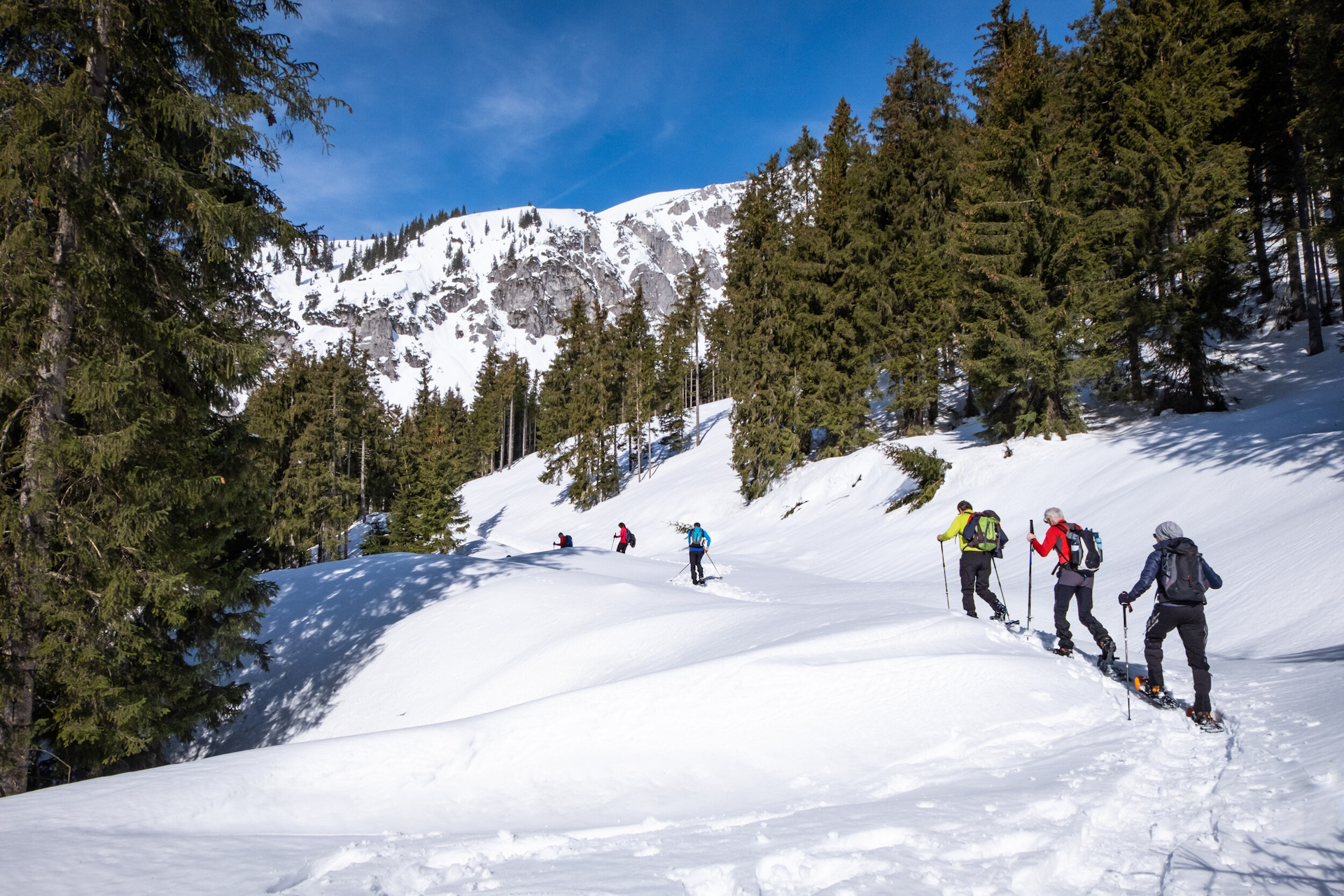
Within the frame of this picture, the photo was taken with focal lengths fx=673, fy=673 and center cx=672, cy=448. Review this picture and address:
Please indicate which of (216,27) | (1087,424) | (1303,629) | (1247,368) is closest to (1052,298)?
(1087,424)

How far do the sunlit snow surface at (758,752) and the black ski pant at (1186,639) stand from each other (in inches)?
14.1

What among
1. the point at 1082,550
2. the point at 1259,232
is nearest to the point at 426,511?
the point at 1082,550

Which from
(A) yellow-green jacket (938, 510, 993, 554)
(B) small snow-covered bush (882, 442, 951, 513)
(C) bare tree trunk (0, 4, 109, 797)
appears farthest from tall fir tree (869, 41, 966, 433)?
(C) bare tree trunk (0, 4, 109, 797)

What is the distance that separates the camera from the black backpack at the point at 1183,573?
20.2ft

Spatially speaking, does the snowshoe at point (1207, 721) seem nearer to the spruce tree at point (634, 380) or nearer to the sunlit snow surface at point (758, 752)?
the sunlit snow surface at point (758, 752)

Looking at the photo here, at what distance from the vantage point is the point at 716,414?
5753cm

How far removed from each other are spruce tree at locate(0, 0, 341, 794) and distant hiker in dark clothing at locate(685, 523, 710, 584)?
9.04 m

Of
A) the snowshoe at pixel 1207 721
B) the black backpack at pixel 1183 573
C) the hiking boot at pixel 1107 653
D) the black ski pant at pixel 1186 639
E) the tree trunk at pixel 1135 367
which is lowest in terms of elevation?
the snowshoe at pixel 1207 721

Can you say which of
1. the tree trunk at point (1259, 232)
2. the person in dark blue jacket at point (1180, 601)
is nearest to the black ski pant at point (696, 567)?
the person in dark blue jacket at point (1180, 601)

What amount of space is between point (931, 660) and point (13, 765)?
941 centimetres

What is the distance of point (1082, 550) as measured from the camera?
801cm

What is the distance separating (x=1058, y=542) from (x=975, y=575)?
173cm

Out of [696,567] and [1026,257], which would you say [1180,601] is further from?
[1026,257]

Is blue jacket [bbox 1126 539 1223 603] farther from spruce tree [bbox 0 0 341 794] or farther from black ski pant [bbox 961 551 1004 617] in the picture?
spruce tree [bbox 0 0 341 794]
